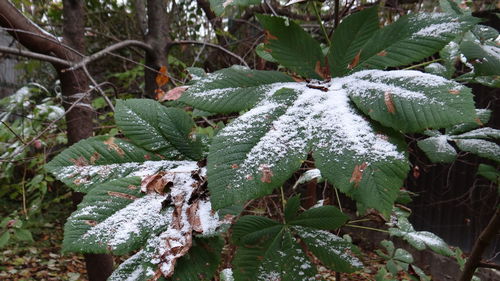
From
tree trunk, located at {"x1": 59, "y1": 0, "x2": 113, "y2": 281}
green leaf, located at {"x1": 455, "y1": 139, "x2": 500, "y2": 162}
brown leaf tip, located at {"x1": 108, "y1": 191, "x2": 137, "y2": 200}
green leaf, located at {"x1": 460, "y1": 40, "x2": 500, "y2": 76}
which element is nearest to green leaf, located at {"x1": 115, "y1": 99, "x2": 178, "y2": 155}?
brown leaf tip, located at {"x1": 108, "y1": 191, "x2": 137, "y2": 200}

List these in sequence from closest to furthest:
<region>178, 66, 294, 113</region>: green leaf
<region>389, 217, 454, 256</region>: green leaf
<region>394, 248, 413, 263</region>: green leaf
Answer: <region>178, 66, 294, 113</region>: green leaf → <region>389, 217, 454, 256</region>: green leaf → <region>394, 248, 413, 263</region>: green leaf

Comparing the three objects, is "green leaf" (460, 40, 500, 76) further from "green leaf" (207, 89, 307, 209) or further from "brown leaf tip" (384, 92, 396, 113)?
"green leaf" (207, 89, 307, 209)

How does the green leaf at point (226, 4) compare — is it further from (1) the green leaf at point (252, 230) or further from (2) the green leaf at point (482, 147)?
(2) the green leaf at point (482, 147)

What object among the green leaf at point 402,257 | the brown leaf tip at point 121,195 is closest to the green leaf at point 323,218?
the brown leaf tip at point 121,195

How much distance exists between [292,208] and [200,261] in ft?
0.69

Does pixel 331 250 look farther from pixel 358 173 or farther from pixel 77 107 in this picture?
pixel 77 107

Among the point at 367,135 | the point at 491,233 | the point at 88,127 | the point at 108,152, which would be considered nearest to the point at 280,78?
the point at 367,135

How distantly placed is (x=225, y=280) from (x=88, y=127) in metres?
1.45

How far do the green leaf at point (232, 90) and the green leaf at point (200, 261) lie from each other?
19 centimetres

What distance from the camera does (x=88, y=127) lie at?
1987mm

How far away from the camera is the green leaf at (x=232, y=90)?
467 mm

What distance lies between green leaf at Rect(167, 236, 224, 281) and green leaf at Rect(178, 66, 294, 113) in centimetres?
19

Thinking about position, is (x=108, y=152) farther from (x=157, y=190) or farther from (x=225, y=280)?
(x=225, y=280)

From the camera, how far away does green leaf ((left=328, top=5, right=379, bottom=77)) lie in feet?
1.61
